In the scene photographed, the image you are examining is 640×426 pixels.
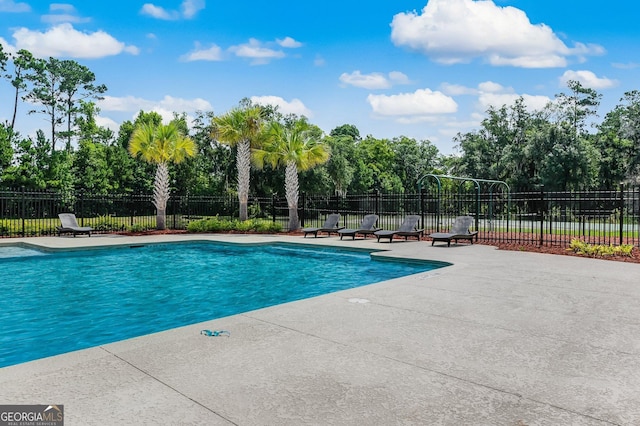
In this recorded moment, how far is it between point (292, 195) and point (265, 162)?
1391cm

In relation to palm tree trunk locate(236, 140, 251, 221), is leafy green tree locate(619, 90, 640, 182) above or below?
above

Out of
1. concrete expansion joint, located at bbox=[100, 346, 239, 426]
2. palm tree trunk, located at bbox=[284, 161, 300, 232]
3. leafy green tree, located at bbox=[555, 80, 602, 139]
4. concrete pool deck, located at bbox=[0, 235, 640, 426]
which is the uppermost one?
leafy green tree, located at bbox=[555, 80, 602, 139]

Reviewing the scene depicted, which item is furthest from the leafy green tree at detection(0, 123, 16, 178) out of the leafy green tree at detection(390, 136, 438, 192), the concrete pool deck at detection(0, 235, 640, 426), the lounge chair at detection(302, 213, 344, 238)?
the leafy green tree at detection(390, 136, 438, 192)

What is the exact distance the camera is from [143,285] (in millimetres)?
9914

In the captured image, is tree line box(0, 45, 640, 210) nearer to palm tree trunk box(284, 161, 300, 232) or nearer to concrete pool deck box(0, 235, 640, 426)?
palm tree trunk box(284, 161, 300, 232)

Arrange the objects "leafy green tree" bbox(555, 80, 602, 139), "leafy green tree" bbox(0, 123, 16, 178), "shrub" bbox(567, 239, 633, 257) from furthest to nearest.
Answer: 1. "leafy green tree" bbox(555, 80, 602, 139)
2. "leafy green tree" bbox(0, 123, 16, 178)
3. "shrub" bbox(567, 239, 633, 257)

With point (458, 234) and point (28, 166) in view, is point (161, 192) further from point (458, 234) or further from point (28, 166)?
point (28, 166)

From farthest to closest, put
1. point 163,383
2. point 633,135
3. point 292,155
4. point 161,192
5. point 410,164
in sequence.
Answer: point 410,164 → point 633,135 → point 161,192 → point 292,155 → point 163,383

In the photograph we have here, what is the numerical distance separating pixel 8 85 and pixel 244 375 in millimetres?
50292

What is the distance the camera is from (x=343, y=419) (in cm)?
304

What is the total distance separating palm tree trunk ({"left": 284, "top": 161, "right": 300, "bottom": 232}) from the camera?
21594mm

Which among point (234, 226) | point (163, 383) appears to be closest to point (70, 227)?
point (234, 226)

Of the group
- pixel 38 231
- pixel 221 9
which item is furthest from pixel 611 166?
pixel 38 231

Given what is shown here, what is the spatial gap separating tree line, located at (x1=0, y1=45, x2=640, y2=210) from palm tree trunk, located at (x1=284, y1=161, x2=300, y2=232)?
11.2 metres
